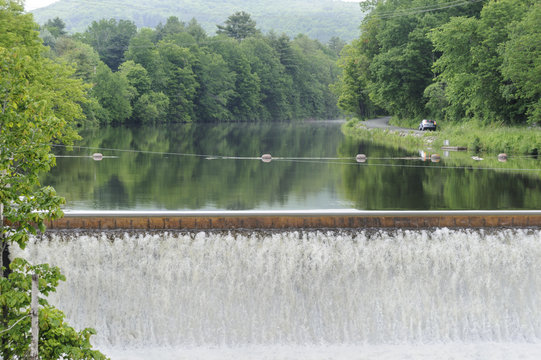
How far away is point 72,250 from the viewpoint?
12.6 meters

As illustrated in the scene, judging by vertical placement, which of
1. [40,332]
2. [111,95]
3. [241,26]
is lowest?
[40,332]

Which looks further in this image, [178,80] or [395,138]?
[178,80]

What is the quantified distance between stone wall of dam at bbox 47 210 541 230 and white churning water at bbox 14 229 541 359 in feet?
0.57

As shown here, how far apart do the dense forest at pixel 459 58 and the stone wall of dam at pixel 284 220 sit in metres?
22.6

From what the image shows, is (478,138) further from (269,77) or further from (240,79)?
(269,77)

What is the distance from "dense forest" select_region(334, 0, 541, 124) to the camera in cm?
3438

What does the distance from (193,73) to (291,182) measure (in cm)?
8591

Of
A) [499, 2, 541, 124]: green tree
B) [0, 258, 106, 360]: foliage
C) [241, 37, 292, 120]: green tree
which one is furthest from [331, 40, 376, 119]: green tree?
[0, 258, 106, 360]: foliage

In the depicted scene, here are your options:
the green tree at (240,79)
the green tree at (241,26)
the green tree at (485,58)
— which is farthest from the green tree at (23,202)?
the green tree at (241,26)

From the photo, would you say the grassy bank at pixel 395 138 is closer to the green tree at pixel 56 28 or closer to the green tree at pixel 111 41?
the green tree at pixel 111 41

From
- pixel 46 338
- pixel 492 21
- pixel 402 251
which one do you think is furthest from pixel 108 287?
pixel 492 21

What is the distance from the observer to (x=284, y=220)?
13008 mm

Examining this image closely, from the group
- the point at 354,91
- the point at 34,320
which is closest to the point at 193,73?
the point at 354,91

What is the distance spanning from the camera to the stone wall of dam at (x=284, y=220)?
12.8 meters
